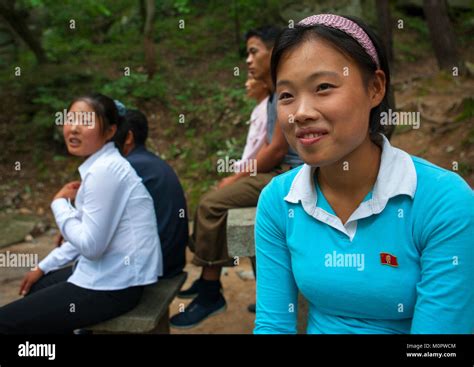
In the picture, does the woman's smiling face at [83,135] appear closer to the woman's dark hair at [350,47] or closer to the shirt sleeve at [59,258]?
the shirt sleeve at [59,258]

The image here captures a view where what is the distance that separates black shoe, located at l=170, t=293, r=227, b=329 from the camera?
12.1 ft

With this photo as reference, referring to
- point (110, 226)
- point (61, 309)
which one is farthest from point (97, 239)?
point (61, 309)

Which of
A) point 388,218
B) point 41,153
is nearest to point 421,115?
point 41,153

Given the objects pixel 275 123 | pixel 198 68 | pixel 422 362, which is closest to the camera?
pixel 422 362

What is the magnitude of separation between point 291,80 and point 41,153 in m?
7.35

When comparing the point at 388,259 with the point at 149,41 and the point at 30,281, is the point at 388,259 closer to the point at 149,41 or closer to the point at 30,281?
the point at 30,281

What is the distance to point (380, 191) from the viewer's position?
4.86ft

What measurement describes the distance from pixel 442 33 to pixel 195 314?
20.8 ft

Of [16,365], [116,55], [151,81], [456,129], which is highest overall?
[116,55]

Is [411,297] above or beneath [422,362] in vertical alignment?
above

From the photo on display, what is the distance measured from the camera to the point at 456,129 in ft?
22.2

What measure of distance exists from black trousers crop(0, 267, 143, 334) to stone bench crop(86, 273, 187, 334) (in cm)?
5

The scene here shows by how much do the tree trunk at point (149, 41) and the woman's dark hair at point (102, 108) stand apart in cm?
651

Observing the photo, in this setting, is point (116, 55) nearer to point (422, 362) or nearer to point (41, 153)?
point (41, 153)
